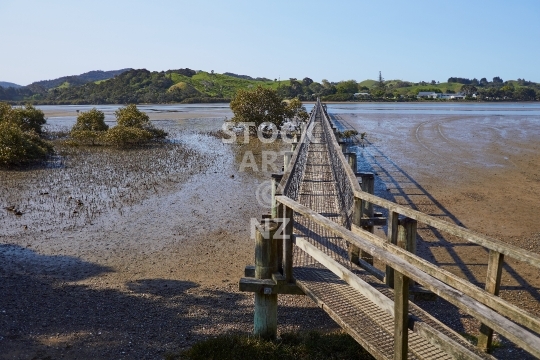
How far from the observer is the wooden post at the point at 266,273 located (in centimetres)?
473

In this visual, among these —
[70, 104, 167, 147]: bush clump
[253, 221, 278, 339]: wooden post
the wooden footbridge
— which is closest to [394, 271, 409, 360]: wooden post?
the wooden footbridge

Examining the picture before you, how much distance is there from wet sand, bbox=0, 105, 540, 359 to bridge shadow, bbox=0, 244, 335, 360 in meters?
0.02

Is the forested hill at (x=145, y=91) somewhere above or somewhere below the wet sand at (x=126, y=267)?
above

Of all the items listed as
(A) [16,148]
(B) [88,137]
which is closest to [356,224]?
(A) [16,148]

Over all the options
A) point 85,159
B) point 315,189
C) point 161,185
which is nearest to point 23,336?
point 315,189

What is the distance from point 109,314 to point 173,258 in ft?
8.06

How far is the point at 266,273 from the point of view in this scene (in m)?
4.78

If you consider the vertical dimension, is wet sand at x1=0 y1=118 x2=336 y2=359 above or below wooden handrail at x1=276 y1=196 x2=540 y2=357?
below

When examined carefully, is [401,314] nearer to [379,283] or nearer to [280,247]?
[379,283]

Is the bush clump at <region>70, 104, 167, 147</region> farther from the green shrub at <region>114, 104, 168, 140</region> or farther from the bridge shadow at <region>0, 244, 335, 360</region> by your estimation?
the bridge shadow at <region>0, 244, 335, 360</region>

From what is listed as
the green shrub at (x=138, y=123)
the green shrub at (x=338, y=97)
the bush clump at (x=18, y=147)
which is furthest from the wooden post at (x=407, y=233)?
the green shrub at (x=338, y=97)

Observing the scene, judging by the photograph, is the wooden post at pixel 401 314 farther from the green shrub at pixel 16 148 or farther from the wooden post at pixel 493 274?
the green shrub at pixel 16 148

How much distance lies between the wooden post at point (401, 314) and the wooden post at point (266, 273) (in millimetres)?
1805

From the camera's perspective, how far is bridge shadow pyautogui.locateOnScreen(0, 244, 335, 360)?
533cm
